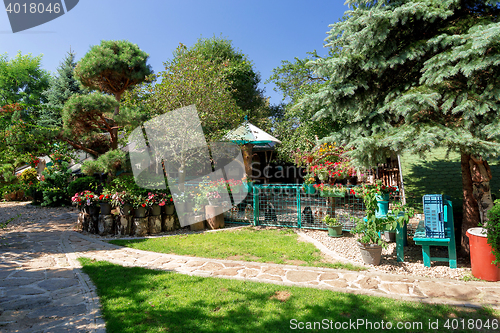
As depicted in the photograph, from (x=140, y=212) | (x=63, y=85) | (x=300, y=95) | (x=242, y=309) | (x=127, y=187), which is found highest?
(x=63, y=85)

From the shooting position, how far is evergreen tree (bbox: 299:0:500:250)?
139 inches

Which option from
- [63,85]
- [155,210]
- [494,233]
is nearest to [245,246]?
[155,210]

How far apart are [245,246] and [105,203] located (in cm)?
384

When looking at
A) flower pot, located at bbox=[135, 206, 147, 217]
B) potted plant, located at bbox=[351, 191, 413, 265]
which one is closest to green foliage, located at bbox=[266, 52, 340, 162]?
potted plant, located at bbox=[351, 191, 413, 265]

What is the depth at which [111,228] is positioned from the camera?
7.00 meters

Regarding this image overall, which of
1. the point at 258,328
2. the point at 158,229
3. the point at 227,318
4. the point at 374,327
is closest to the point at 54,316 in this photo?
the point at 227,318

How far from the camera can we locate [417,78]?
4.34m

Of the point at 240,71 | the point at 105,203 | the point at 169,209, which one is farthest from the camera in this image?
the point at 240,71

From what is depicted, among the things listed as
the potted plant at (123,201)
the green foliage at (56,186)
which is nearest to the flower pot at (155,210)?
the potted plant at (123,201)

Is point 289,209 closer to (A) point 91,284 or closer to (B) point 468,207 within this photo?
(B) point 468,207

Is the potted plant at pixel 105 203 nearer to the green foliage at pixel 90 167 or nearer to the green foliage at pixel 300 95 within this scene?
the green foliage at pixel 90 167

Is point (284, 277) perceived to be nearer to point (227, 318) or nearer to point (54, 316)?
point (227, 318)

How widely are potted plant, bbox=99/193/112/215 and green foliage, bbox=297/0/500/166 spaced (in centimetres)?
542

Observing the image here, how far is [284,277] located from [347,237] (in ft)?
9.41
